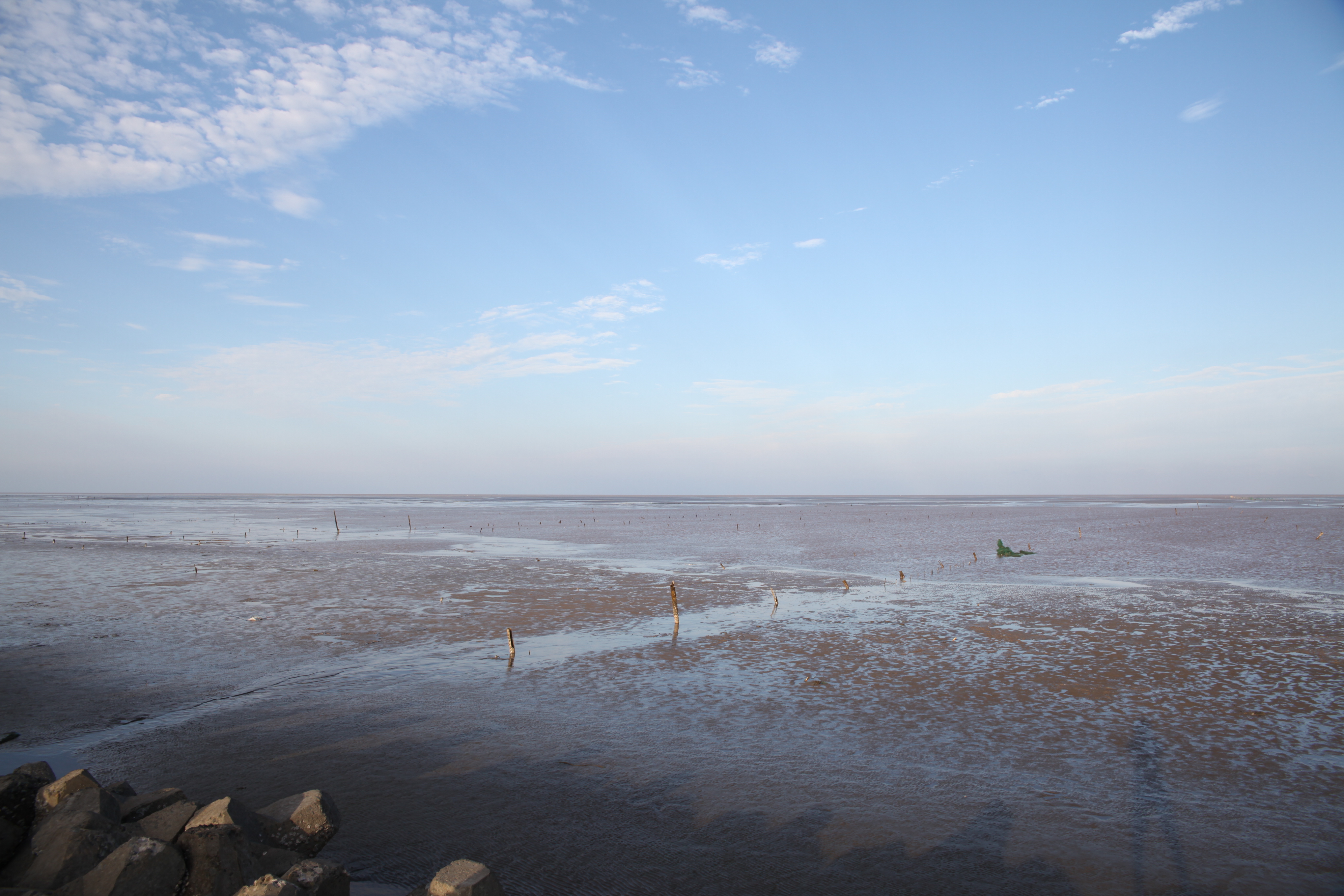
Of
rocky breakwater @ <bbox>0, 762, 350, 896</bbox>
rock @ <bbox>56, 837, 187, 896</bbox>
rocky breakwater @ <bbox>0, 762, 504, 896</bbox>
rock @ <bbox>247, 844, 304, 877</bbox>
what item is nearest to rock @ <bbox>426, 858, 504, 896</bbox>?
rocky breakwater @ <bbox>0, 762, 504, 896</bbox>

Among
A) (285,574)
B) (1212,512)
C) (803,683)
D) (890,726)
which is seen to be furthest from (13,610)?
(1212,512)

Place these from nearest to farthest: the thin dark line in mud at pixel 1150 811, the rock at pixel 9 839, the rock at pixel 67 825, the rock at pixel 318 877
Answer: the rock at pixel 318 877, the rock at pixel 67 825, the rock at pixel 9 839, the thin dark line in mud at pixel 1150 811

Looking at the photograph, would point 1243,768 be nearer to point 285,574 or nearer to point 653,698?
point 653,698

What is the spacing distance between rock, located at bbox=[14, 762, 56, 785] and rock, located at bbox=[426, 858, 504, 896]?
4063 millimetres

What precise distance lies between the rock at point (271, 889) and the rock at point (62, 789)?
7.65 feet

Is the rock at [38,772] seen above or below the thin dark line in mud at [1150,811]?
above

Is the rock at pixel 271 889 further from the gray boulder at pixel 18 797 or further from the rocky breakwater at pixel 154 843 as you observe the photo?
the gray boulder at pixel 18 797

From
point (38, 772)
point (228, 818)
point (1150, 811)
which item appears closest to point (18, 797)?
point (38, 772)

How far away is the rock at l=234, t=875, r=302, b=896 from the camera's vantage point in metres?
4.59

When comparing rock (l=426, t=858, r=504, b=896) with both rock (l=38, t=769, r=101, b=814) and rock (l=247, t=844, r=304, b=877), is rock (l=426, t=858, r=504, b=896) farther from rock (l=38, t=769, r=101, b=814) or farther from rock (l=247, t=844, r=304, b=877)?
rock (l=38, t=769, r=101, b=814)

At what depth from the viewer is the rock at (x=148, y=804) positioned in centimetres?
610

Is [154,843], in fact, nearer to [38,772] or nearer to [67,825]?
[67,825]

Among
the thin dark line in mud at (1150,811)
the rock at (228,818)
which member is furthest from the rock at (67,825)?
the thin dark line in mud at (1150,811)

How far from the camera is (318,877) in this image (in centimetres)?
503
